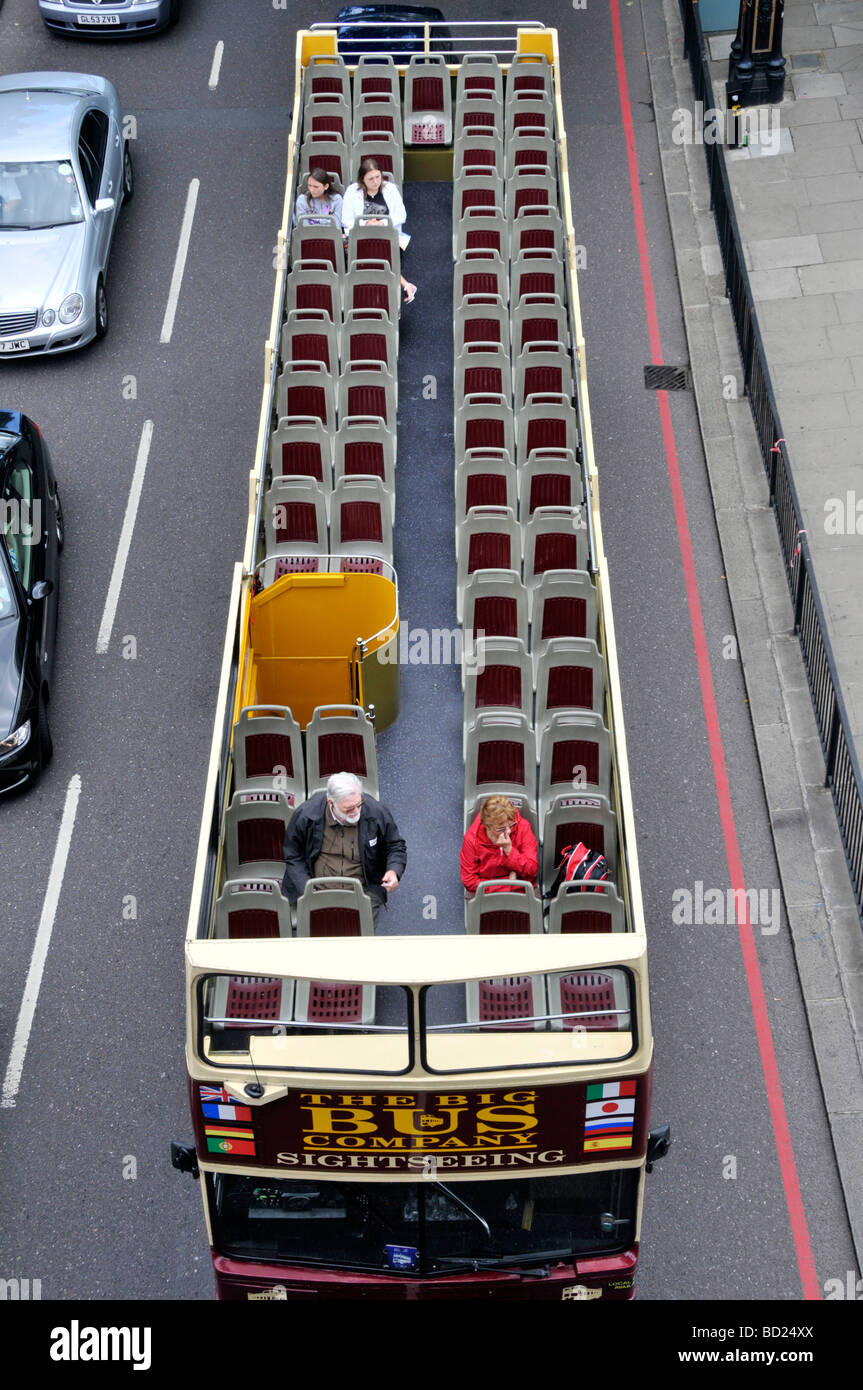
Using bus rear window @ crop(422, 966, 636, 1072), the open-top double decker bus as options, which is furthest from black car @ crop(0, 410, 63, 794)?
bus rear window @ crop(422, 966, 636, 1072)

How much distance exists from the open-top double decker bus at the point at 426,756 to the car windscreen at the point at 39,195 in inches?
97.5

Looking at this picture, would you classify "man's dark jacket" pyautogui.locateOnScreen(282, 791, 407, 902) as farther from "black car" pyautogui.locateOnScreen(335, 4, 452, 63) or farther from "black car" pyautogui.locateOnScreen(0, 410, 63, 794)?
"black car" pyautogui.locateOnScreen(335, 4, 452, 63)

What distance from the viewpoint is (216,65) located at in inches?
881

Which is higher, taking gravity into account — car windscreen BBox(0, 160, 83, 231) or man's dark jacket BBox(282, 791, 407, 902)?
car windscreen BBox(0, 160, 83, 231)

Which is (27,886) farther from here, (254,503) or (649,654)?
(649,654)

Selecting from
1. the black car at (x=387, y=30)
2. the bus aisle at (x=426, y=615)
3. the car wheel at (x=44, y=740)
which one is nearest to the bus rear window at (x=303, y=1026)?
the bus aisle at (x=426, y=615)

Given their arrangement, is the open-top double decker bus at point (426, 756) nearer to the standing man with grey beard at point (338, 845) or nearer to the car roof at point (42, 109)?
the standing man with grey beard at point (338, 845)

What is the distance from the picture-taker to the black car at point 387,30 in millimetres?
20094

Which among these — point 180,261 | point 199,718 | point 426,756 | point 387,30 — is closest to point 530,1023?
point 426,756

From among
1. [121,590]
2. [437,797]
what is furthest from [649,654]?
[121,590]

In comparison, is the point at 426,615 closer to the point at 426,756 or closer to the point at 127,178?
the point at 426,756

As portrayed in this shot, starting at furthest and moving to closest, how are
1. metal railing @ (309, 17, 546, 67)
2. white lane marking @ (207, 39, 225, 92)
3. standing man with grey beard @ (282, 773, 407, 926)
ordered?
white lane marking @ (207, 39, 225, 92)
metal railing @ (309, 17, 546, 67)
standing man with grey beard @ (282, 773, 407, 926)

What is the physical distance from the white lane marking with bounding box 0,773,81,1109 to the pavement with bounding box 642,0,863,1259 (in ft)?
18.3

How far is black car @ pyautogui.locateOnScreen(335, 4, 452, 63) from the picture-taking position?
20.1 meters
